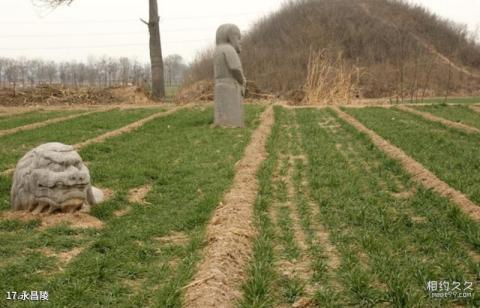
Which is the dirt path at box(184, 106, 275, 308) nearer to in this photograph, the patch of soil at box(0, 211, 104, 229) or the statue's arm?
the patch of soil at box(0, 211, 104, 229)

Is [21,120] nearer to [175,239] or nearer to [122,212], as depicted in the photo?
[122,212]

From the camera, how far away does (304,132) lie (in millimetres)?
12453

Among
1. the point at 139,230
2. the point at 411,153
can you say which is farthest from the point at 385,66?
the point at 139,230

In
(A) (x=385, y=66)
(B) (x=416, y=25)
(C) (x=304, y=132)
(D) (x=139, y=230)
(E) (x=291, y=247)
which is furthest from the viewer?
(B) (x=416, y=25)

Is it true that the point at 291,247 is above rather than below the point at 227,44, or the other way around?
below

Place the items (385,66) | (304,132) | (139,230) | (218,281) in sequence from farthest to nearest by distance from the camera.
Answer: (385,66) → (304,132) → (139,230) → (218,281)

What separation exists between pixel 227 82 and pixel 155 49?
12.7 metres

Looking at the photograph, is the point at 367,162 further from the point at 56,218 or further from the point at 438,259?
the point at 56,218

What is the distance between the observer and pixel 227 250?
4.41 m

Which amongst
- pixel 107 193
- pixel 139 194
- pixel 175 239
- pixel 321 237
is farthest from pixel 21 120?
pixel 321 237

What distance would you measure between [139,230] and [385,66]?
108 feet

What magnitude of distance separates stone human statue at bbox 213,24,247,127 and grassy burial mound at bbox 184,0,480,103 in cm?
1162

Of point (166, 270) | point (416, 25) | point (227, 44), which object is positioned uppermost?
point (416, 25)

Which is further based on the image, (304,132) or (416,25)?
(416,25)
